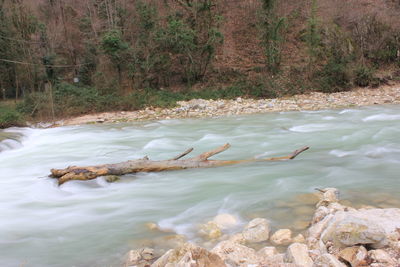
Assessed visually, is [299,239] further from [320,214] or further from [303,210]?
[303,210]

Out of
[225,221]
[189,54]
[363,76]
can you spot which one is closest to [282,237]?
[225,221]

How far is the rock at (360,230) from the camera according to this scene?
2.97 m

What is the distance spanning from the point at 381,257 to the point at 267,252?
3.25ft

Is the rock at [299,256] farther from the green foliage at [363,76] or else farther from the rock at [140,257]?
the green foliage at [363,76]

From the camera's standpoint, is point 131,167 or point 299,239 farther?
point 131,167

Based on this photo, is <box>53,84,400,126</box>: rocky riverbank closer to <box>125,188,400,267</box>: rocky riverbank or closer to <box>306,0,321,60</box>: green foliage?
<box>306,0,321,60</box>: green foliage

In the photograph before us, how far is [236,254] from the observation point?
330 centimetres

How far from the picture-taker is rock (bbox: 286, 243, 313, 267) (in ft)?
9.45

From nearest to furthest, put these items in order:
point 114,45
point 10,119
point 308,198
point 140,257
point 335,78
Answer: point 140,257
point 308,198
point 10,119
point 335,78
point 114,45

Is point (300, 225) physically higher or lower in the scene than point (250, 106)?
higher

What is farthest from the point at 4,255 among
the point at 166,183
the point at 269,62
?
the point at 269,62

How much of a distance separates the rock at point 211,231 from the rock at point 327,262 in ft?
4.77

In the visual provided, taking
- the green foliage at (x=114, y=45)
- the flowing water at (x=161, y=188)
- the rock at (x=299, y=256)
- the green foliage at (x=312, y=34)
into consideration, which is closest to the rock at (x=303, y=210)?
the flowing water at (x=161, y=188)

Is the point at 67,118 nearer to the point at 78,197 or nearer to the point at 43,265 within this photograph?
the point at 78,197
